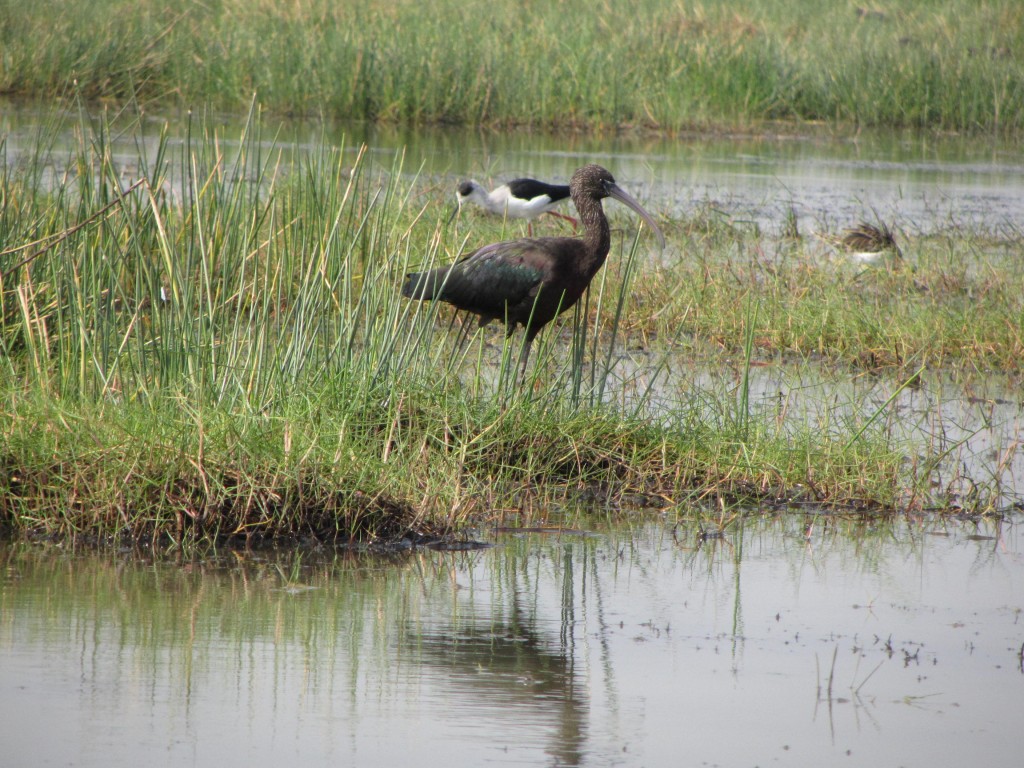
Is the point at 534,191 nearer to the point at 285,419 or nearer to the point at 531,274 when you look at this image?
the point at 531,274

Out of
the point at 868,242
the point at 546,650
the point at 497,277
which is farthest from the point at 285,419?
the point at 868,242

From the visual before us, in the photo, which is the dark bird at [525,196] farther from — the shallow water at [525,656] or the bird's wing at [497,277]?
the shallow water at [525,656]

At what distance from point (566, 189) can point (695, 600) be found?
21.6 feet

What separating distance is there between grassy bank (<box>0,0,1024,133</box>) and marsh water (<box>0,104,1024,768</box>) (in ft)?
36.7

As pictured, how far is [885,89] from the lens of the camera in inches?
686

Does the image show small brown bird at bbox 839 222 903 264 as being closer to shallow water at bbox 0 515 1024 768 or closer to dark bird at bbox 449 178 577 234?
dark bird at bbox 449 178 577 234

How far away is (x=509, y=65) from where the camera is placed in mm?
16453

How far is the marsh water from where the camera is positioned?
303 centimetres

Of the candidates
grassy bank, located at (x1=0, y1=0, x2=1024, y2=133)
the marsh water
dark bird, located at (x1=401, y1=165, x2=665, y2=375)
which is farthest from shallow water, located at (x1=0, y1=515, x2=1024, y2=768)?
grassy bank, located at (x1=0, y1=0, x2=1024, y2=133)

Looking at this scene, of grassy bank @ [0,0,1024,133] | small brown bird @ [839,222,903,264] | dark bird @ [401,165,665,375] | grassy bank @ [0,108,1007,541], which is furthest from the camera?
grassy bank @ [0,0,1024,133]

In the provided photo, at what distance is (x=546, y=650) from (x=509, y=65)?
1360cm

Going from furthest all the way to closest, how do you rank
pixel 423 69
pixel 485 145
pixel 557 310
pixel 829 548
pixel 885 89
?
pixel 885 89
pixel 423 69
pixel 485 145
pixel 557 310
pixel 829 548

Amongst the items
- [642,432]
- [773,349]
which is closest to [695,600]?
[642,432]

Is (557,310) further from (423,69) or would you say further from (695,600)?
(423,69)
